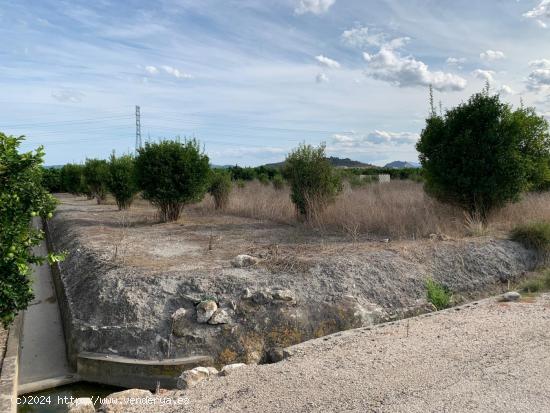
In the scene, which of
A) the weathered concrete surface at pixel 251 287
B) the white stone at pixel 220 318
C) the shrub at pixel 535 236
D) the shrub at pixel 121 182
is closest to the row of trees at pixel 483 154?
the shrub at pixel 535 236

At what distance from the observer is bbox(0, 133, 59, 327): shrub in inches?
174

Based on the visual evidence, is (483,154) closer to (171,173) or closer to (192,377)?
(171,173)

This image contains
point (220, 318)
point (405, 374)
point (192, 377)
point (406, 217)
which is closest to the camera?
point (405, 374)

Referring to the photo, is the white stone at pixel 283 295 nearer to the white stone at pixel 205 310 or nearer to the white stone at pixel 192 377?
the white stone at pixel 205 310

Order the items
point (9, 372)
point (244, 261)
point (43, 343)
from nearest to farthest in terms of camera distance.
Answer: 1. point (9, 372)
2. point (43, 343)
3. point (244, 261)

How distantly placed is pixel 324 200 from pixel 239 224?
7.87 ft

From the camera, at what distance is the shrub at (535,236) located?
9836 mm

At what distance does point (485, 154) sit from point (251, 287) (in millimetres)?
7158

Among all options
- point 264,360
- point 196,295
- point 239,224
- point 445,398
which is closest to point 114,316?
point 196,295

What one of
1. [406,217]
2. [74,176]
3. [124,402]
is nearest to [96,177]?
[74,176]

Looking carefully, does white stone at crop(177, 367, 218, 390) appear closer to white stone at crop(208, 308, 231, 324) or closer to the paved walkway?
white stone at crop(208, 308, 231, 324)

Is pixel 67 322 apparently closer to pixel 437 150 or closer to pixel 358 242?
pixel 358 242

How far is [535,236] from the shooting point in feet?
32.6

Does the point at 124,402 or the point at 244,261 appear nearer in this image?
the point at 124,402
